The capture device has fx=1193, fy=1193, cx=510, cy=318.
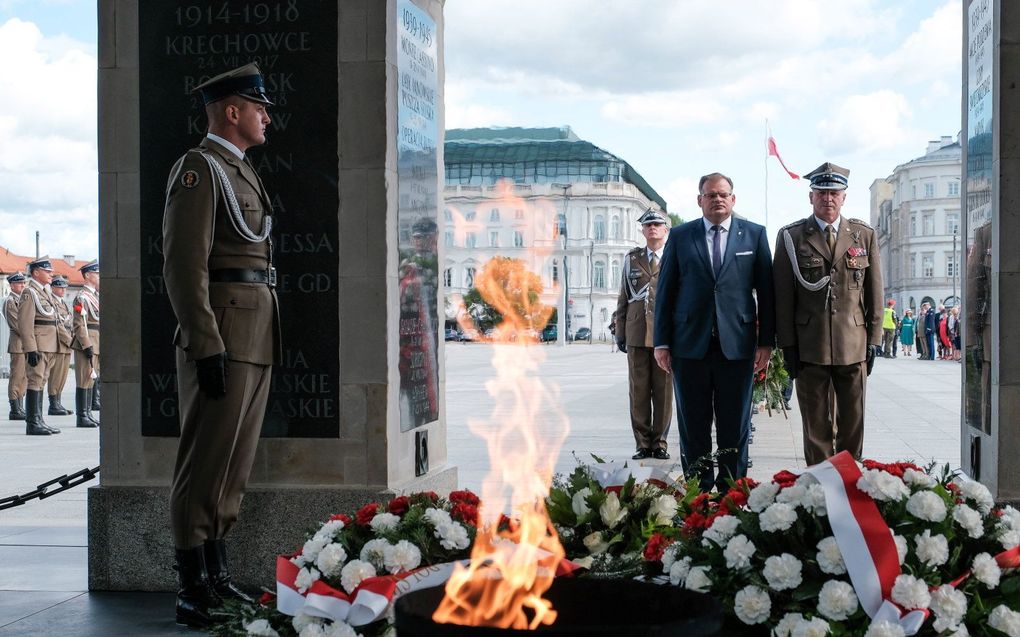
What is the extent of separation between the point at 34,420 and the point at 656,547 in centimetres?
1329

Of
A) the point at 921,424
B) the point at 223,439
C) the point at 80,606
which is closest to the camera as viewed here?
the point at 223,439

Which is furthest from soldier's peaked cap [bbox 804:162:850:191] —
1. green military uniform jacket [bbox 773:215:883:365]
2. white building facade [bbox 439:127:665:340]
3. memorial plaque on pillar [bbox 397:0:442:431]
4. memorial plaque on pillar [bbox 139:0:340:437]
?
memorial plaque on pillar [bbox 139:0:340:437]

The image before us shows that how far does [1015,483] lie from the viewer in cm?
559

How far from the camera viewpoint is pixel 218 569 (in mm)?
4988

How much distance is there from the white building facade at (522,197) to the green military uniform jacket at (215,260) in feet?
3.21

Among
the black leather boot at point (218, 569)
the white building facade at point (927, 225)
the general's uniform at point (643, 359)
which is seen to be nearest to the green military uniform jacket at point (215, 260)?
the black leather boot at point (218, 569)

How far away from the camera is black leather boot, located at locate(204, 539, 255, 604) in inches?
195

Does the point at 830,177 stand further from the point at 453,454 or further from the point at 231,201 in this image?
the point at 453,454

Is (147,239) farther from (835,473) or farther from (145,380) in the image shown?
(835,473)

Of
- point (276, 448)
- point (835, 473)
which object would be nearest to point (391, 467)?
point (276, 448)

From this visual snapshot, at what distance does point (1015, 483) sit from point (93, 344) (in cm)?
1520

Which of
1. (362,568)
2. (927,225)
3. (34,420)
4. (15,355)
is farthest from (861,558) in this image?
(927,225)

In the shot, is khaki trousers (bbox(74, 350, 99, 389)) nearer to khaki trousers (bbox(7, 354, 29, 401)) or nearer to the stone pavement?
the stone pavement

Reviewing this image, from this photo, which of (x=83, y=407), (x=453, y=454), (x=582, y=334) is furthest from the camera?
(x=582, y=334)
